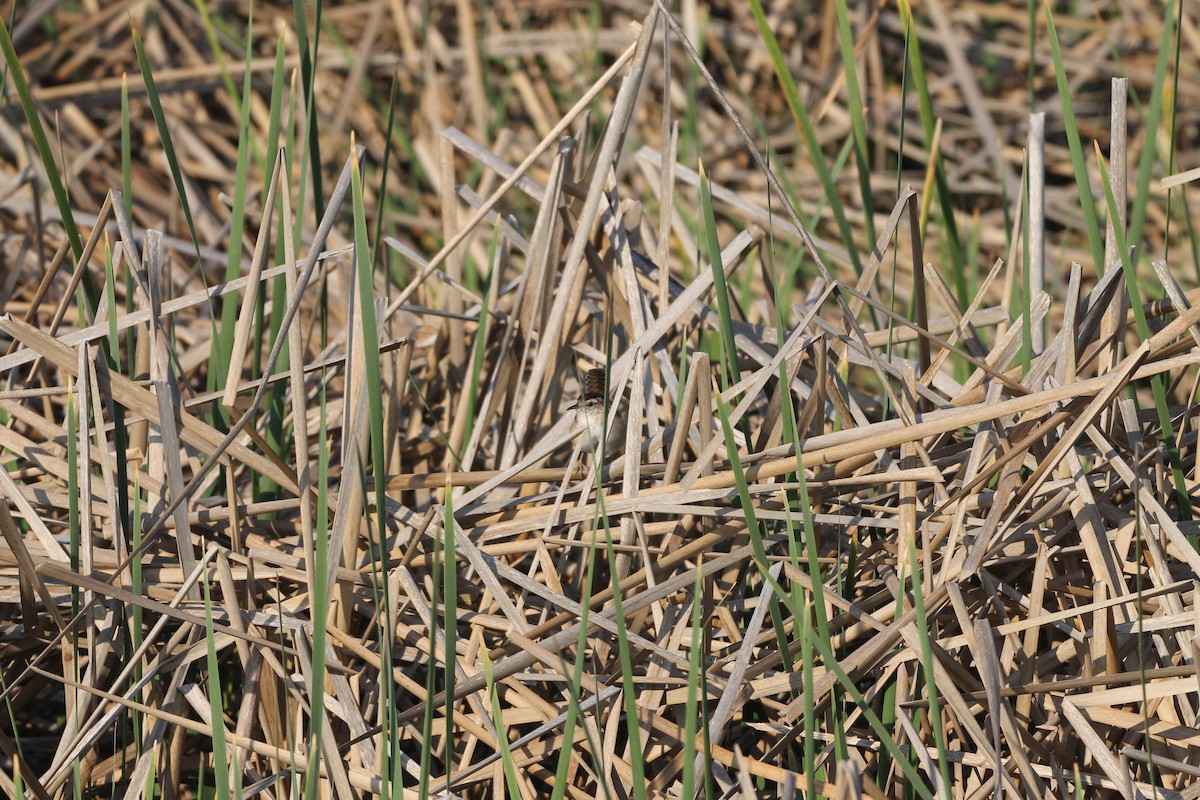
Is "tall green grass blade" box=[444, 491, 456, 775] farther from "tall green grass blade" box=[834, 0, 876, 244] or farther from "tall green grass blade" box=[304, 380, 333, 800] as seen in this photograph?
"tall green grass blade" box=[834, 0, 876, 244]

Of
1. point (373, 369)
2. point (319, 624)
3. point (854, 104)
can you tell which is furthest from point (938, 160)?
point (319, 624)

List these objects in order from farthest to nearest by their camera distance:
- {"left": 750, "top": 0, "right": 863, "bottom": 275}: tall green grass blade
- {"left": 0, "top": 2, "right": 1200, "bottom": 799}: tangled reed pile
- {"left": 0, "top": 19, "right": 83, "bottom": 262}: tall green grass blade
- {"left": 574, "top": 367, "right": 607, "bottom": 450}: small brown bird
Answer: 1. {"left": 750, "top": 0, "right": 863, "bottom": 275}: tall green grass blade
2. {"left": 574, "top": 367, "right": 607, "bottom": 450}: small brown bird
3. {"left": 0, "top": 19, "right": 83, "bottom": 262}: tall green grass blade
4. {"left": 0, "top": 2, "right": 1200, "bottom": 799}: tangled reed pile

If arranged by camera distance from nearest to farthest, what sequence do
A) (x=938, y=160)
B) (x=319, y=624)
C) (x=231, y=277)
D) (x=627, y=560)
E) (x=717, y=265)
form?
(x=319, y=624) < (x=717, y=265) < (x=627, y=560) < (x=231, y=277) < (x=938, y=160)

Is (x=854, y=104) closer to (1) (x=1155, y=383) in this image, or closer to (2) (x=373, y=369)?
(1) (x=1155, y=383)

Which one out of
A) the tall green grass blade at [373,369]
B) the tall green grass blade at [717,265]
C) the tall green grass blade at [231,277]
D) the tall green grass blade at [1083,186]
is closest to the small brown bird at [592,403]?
the tall green grass blade at [717,265]

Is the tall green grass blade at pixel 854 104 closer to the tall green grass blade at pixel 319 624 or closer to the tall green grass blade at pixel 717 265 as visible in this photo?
the tall green grass blade at pixel 717 265

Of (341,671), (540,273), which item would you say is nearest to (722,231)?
(540,273)

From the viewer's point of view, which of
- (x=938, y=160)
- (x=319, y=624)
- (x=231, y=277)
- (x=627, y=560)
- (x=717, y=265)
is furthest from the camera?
(x=938, y=160)

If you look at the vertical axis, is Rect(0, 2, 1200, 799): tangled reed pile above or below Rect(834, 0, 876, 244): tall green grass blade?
below

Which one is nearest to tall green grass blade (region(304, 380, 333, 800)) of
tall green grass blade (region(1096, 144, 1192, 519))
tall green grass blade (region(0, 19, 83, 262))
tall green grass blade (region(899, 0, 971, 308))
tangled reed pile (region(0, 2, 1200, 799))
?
tangled reed pile (region(0, 2, 1200, 799))

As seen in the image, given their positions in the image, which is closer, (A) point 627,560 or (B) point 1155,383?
(B) point 1155,383

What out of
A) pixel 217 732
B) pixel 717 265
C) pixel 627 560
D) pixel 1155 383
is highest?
pixel 717 265

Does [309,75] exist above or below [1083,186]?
above

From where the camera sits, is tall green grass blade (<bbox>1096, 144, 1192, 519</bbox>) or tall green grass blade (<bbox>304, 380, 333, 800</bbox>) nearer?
tall green grass blade (<bbox>304, 380, 333, 800</bbox>)
